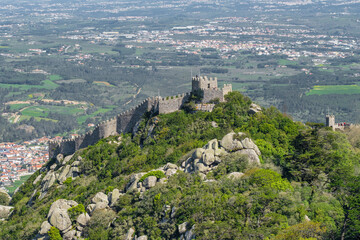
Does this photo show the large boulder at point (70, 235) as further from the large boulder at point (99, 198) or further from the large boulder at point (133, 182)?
the large boulder at point (133, 182)

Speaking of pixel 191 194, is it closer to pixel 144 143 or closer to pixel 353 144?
pixel 144 143

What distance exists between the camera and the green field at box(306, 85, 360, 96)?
140163mm

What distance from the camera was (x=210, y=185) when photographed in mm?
29484

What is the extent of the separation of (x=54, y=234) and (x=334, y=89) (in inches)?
4805

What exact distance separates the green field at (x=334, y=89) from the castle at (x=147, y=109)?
97.3m

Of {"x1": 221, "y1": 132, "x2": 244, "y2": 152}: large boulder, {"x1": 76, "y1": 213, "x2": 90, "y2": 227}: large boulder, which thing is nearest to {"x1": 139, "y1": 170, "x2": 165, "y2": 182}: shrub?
{"x1": 76, "y1": 213, "x2": 90, "y2": 227}: large boulder

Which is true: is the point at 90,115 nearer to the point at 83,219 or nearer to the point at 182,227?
the point at 83,219

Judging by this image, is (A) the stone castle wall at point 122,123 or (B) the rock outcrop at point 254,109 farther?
(A) the stone castle wall at point 122,123

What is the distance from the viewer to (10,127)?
5310 inches

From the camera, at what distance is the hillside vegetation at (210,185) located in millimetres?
25766

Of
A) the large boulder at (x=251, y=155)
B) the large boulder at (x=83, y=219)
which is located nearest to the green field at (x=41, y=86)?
the large boulder at (x=83, y=219)

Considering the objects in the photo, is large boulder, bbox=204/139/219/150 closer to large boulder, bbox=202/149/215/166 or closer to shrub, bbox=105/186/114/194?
large boulder, bbox=202/149/215/166

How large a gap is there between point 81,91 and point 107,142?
409 feet

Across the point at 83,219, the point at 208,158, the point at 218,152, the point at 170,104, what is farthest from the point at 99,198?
the point at 170,104
